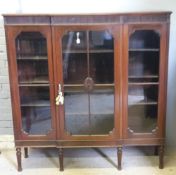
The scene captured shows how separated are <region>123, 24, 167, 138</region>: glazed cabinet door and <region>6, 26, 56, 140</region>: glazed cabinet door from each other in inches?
23.1

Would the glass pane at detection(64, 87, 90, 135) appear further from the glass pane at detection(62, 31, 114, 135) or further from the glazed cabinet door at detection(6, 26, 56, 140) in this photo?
the glazed cabinet door at detection(6, 26, 56, 140)

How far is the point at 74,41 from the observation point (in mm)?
2211

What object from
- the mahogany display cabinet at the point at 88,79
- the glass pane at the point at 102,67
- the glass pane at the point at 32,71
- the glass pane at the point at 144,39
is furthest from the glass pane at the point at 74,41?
the glass pane at the point at 144,39

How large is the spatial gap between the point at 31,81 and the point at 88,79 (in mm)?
443

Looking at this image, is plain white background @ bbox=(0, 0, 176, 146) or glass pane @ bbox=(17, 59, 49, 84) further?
plain white background @ bbox=(0, 0, 176, 146)

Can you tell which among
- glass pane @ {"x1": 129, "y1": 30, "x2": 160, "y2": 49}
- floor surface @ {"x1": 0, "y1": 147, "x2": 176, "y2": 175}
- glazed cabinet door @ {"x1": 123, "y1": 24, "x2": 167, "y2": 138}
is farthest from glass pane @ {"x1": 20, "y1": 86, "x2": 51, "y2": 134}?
glass pane @ {"x1": 129, "y1": 30, "x2": 160, "y2": 49}

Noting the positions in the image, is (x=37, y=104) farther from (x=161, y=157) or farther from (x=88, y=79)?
(x=161, y=157)

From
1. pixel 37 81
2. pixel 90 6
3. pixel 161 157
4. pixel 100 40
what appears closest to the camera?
pixel 100 40

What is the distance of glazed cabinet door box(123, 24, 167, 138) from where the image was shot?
2.20m

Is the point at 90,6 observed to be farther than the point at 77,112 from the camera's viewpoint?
Yes

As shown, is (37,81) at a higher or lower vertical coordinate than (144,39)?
lower

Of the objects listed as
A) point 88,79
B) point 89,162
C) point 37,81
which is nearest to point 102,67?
point 88,79

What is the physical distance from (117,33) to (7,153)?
1.49 metres

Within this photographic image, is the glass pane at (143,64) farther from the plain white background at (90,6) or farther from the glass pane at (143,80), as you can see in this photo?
the plain white background at (90,6)
